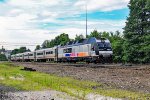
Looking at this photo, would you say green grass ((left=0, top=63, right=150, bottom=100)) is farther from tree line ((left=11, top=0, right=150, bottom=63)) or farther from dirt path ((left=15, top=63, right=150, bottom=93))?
tree line ((left=11, top=0, right=150, bottom=63))

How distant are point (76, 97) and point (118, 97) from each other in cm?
147

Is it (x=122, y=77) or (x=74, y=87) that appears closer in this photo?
(x=74, y=87)

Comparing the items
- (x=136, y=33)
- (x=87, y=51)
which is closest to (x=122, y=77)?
(x=87, y=51)

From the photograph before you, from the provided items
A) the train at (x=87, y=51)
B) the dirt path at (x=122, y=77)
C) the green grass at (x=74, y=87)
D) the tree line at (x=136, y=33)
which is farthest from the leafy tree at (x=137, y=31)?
the green grass at (x=74, y=87)

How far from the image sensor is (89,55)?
1983 inches

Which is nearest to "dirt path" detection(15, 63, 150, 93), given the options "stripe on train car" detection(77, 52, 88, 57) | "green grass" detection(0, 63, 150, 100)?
"green grass" detection(0, 63, 150, 100)

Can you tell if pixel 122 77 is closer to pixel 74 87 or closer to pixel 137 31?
pixel 74 87

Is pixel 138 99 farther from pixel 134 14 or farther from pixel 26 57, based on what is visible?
pixel 26 57

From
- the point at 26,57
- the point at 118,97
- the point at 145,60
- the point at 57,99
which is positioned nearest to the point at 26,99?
the point at 57,99

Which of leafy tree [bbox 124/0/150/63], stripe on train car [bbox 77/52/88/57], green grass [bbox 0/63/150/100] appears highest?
leafy tree [bbox 124/0/150/63]

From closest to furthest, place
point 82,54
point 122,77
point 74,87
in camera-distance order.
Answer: point 74,87 < point 122,77 < point 82,54

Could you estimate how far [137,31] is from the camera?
6225 centimetres

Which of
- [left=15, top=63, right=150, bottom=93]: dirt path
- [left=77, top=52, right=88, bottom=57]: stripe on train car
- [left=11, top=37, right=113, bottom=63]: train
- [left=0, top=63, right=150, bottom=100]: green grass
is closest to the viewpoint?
[left=0, top=63, right=150, bottom=100]: green grass

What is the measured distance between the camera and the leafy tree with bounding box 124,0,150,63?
2305 inches
